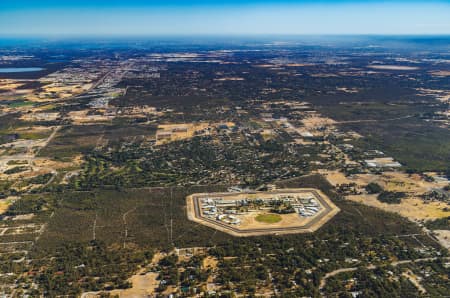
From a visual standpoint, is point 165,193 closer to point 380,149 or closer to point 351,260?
point 351,260

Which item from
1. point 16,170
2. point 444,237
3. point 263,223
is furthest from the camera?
point 16,170

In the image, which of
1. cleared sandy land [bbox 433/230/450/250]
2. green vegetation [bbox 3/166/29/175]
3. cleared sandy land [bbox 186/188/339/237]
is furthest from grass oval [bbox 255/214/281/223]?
green vegetation [bbox 3/166/29/175]

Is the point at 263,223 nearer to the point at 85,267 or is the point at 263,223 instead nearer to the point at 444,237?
the point at 85,267

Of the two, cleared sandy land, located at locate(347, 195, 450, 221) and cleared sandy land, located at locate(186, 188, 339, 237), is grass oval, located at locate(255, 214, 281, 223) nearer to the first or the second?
cleared sandy land, located at locate(186, 188, 339, 237)

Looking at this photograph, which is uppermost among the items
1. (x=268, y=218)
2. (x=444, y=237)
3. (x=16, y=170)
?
(x=16, y=170)

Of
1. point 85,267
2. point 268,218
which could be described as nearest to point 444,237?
point 268,218

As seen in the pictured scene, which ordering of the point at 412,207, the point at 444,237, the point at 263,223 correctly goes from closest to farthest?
the point at 444,237, the point at 263,223, the point at 412,207

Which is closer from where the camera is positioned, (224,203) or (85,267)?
(85,267)
